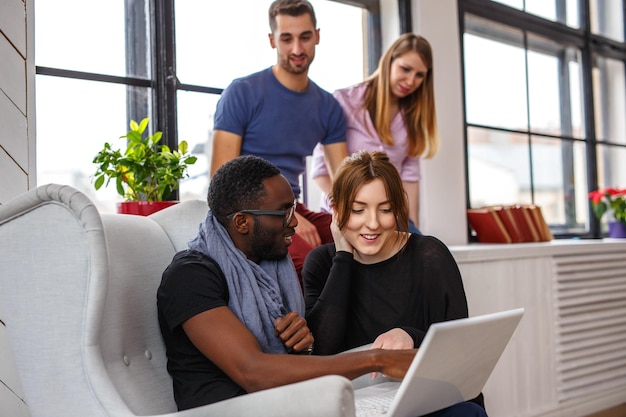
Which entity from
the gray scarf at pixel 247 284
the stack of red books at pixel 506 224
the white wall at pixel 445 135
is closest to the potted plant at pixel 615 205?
the stack of red books at pixel 506 224

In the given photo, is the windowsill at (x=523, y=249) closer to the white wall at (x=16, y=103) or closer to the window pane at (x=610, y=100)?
the window pane at (x=610, y=100)

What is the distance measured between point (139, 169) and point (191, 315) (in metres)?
0.89

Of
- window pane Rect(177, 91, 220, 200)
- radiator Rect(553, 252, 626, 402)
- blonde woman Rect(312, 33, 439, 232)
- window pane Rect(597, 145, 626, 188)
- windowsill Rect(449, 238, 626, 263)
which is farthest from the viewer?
window pane Rect(597, 145, 626, 188)

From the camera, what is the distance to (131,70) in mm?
2830

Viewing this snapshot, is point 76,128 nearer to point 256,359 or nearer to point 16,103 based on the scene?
point 16,103

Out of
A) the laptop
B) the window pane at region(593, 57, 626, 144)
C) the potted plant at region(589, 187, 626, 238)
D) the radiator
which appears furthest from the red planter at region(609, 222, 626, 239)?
the laptop

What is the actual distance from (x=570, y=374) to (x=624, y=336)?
0.57 meters

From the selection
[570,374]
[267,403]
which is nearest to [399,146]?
[570,374]

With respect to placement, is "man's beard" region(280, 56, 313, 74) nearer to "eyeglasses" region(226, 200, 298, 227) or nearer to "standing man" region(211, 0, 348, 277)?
"standing man" region(211, 0, 348, 277)

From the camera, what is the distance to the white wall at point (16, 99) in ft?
7.50

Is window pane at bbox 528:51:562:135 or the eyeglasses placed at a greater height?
window pane at bbox 528:51:562:135

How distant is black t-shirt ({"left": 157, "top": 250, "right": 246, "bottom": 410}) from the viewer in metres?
1.53

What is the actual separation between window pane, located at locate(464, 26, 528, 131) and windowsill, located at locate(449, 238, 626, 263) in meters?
0.80

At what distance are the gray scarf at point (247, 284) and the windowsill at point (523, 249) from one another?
1.59 m
